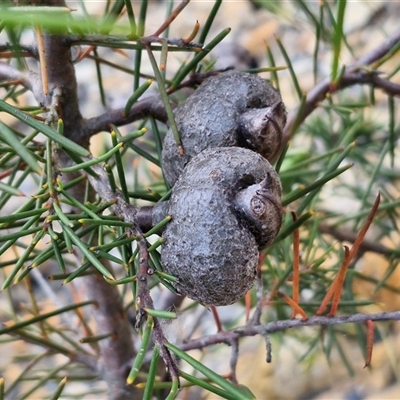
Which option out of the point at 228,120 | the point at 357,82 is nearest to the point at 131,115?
the point at 228,120

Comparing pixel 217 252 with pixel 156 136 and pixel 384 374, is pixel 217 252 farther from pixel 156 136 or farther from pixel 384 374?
pixel 384 374

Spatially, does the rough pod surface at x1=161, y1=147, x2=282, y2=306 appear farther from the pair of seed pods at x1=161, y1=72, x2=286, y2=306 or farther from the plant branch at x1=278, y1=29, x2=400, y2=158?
the plant branch at x1=278, y1=29, x2=400, y2=158

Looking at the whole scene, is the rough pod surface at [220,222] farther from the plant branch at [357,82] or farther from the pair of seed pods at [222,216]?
the plant branch at [357,82]

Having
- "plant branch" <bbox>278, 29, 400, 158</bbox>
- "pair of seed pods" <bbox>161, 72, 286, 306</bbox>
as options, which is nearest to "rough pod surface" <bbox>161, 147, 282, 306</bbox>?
"pair of seed pods" <bbox>161, 72, 286, 306</bbox>

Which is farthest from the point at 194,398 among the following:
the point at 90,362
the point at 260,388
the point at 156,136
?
the point at 156,136

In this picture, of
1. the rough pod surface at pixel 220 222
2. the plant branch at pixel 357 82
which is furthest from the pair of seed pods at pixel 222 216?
the plant branch at pixel 357 82

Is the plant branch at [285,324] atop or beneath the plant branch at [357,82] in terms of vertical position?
beneath

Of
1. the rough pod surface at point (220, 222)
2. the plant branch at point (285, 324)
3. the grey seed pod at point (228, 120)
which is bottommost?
the plant branch at point (285, 324)
